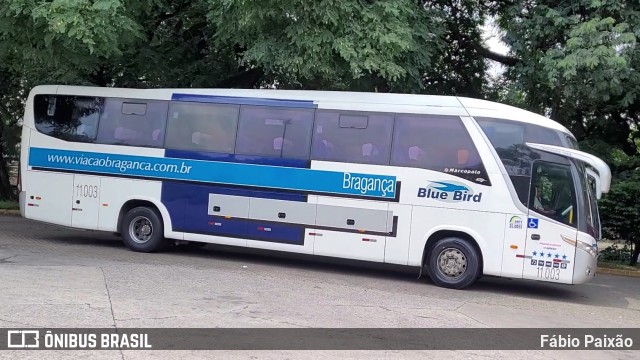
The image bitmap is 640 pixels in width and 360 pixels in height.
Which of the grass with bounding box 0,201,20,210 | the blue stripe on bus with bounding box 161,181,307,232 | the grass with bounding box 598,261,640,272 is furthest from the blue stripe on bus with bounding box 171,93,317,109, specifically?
the grass with bounding box 0,201,20,210

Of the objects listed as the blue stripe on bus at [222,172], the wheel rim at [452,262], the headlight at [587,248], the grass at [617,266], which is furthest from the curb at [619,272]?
the blue stripe on bus at [222,172]

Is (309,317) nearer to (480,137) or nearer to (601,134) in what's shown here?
(480,137)

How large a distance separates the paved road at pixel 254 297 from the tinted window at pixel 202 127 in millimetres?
2313

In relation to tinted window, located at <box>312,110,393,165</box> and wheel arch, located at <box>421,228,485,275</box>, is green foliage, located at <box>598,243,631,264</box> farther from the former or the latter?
tinted window, located at <box>312,110,393,165</box>

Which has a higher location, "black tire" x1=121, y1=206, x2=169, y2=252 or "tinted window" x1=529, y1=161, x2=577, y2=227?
"tinted window" x1=529, y1=161, x2=577, y2=227

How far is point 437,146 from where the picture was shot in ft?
38.3

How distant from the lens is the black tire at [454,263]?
448 inches

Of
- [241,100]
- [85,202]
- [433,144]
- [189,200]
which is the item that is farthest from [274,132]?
[85,202]

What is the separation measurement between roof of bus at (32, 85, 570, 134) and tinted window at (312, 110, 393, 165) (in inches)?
9.3

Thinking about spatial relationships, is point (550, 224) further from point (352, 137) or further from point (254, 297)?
point (254, 297)

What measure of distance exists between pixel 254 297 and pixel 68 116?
745 cm

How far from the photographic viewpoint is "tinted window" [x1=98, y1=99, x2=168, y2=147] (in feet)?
44.5

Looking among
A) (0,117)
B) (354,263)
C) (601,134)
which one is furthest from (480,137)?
(0,117)

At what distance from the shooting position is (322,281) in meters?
11.4
